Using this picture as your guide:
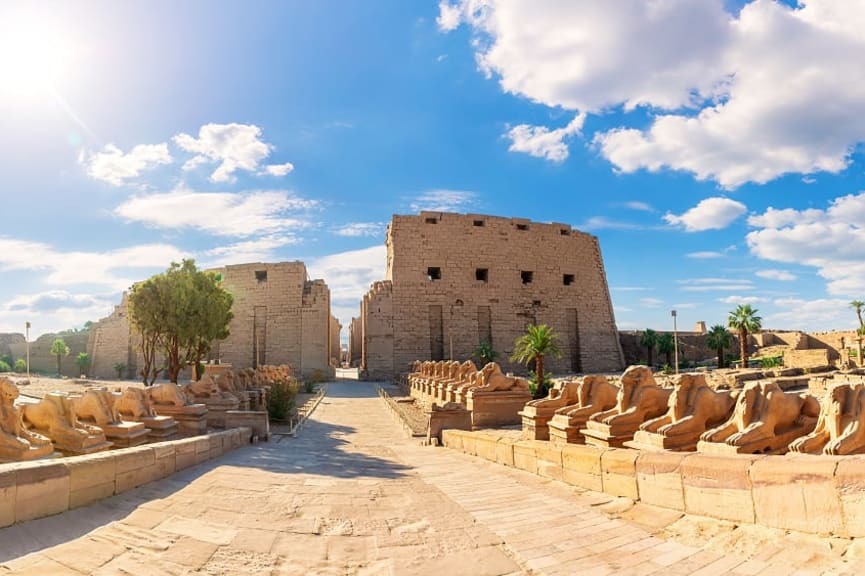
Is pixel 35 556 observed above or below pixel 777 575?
above

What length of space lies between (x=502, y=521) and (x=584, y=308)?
3393 cm

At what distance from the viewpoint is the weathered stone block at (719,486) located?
3449 millimetres

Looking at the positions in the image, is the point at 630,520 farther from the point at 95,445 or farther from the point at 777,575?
the point at 95,445

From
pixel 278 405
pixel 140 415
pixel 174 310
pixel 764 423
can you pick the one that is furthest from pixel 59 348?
pixel 764 423

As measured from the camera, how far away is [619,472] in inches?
176

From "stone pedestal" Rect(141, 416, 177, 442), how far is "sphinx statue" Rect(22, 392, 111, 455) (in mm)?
1316

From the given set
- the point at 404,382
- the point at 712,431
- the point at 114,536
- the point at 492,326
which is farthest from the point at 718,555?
the point at 492,326

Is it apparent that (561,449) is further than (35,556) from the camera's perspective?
Yes

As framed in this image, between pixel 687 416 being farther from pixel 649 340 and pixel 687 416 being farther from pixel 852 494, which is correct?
pixel 649 340

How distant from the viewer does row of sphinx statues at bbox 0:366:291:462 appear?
468 cm

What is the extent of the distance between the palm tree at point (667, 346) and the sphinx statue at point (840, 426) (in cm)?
3548

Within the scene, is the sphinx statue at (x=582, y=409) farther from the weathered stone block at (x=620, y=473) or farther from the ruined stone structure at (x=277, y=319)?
the ruined stone structure at (x=277, y=319)

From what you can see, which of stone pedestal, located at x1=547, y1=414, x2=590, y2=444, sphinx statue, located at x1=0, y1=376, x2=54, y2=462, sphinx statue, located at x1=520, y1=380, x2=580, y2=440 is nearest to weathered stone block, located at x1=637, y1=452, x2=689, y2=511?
stone pedestal, located at x1=547, y1=414, x2=590, y2=444

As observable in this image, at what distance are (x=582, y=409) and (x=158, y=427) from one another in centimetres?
568
